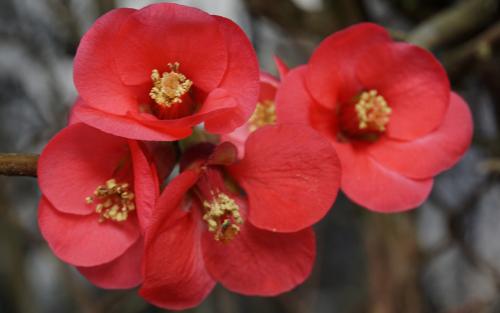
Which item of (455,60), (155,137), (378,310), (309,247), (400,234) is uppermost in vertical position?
(155,137)

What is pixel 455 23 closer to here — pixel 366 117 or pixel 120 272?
pixel 366 117

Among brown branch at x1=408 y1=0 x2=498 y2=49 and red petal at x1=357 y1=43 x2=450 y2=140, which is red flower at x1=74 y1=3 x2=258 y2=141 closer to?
red petal at x1=357 y1=43 x2=450 y2=140

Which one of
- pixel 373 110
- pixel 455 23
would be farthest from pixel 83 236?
pixel 455 23

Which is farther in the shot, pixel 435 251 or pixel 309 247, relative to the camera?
pixel 435 251

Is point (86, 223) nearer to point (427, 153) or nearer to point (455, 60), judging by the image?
point (427, 153)

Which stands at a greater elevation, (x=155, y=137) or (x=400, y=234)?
(x=155, y=137)

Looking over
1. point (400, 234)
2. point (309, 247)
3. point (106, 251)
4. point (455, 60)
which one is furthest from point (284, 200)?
point (400, 234)

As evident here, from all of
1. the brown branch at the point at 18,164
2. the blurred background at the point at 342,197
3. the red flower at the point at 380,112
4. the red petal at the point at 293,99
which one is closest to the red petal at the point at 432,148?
the red flower at the point at 380,112
